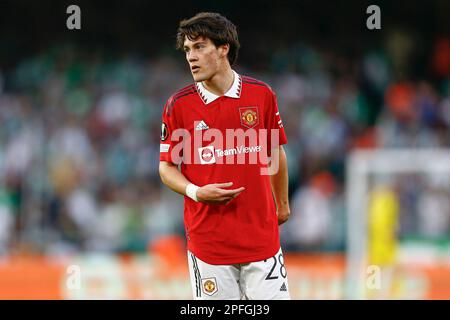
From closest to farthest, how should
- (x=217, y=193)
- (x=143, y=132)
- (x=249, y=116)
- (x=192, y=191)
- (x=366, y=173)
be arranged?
(x=217, y=193) → (x=192, y=191) → (x=249, y=116) → (x=366, y=173) → (x=143, y=132)

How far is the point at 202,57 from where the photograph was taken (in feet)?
16.0

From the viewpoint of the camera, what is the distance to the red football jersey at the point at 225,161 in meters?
4.89

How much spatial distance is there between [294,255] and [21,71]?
5.86 meters

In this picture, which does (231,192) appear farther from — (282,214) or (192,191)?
(282,214)

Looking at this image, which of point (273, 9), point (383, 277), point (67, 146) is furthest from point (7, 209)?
point (273, 9)

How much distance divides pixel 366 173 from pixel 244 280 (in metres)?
8.06

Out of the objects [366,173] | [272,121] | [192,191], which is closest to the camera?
[192,191]

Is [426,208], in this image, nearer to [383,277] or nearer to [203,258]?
[383,277]

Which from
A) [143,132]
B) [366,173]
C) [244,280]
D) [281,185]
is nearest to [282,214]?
[281,185]

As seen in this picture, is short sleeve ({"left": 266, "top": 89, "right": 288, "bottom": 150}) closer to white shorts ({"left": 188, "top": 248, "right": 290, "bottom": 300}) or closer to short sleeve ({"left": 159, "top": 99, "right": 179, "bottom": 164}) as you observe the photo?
short sleeve ({"left": 159, "top": 99, "right": 179, "bottom": 164})

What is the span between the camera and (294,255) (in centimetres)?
1295

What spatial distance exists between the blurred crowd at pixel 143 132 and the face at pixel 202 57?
8158 millimetres

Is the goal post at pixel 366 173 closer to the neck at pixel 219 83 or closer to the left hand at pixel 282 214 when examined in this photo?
the left hand at pixel 282 214

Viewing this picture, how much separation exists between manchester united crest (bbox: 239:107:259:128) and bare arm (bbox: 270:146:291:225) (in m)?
0.26
